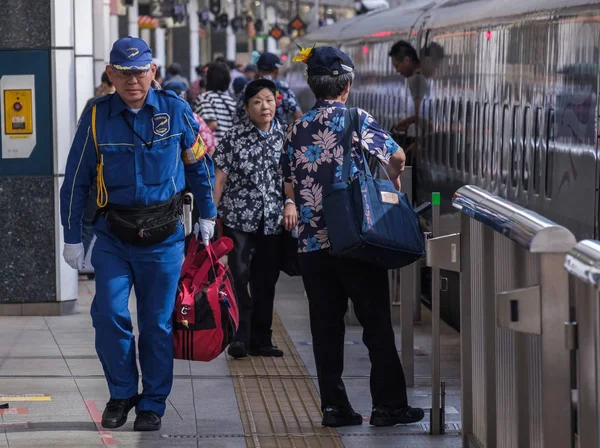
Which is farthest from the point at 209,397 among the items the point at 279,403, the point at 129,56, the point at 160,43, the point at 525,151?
→ the point at 160,43

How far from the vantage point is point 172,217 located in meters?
6.74

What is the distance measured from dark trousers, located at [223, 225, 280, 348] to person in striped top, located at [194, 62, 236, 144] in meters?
3.52

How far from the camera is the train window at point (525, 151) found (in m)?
9.14

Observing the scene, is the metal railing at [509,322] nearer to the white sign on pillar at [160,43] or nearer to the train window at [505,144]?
the train window at [505,144]

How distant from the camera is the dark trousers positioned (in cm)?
891

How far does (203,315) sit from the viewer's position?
689 cm

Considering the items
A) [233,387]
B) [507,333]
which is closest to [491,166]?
[233,387]

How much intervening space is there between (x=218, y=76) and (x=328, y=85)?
19.2ft

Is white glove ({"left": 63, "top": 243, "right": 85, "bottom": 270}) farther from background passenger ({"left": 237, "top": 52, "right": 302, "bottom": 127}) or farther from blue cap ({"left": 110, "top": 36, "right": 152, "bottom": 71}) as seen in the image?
background passenger ({"left": 237, "top": 52, "right": 302, "bottom": 127})

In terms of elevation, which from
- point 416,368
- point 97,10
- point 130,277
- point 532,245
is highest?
point 97,10

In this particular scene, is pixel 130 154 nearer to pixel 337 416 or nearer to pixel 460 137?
pixel 337 416

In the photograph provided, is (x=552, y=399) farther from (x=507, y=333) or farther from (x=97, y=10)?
(x=97, y=10)

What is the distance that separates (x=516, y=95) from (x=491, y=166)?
98 cm

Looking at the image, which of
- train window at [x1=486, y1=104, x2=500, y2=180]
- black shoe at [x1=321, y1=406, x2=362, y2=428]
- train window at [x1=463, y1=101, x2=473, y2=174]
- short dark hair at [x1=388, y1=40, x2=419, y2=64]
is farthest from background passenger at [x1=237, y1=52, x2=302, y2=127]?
black shoe at [x1=321, y1=406, x2=362, y2=428]
